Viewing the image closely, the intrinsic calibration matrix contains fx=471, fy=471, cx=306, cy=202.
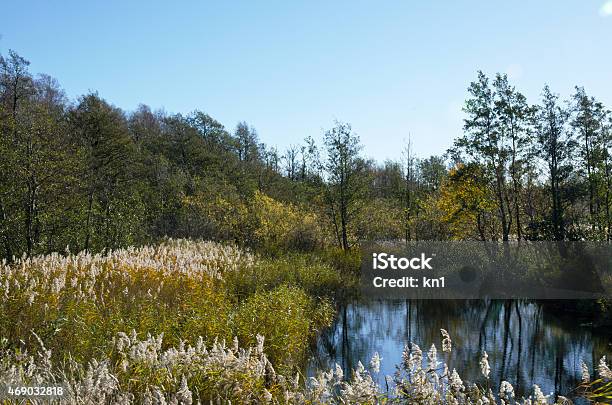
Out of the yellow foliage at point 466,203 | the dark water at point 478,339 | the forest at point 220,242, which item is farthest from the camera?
the yellow foliage at point 466,203

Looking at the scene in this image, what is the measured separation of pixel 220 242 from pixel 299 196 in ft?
40.8

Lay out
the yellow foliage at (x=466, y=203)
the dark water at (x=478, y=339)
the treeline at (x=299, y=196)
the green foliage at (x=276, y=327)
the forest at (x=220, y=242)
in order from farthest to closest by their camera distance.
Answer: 1. the yellow foliage at (x=466, y=203)
2. the treeline at (x=299, y=196)
3. the dark water at (x=478, y=339)
4. the green foliage at (x=276, y=327)
5. the forest at (x=220, y=242)

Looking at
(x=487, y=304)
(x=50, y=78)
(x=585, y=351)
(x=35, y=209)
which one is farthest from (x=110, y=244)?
(x=50, y=78)

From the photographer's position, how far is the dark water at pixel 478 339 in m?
10.1

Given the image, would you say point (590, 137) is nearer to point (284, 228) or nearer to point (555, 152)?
point (555, 152)

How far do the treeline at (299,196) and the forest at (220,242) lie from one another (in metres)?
0.09

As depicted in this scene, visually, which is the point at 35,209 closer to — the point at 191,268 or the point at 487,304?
the point at 191,268

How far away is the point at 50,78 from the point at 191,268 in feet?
162

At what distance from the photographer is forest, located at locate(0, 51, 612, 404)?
15.5ft

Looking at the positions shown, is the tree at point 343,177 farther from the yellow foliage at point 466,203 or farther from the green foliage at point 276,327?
the green foliage at point 276,327

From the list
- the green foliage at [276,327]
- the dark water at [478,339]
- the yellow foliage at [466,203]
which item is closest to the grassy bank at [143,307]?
the green foliage at [276,327]

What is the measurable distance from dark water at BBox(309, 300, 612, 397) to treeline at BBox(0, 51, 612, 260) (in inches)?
214

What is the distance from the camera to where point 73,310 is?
7383 millimetres

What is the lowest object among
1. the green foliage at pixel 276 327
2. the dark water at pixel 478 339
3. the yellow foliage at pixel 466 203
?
the dark water at pixel 478 339
